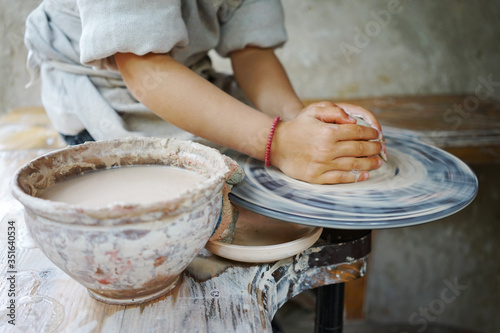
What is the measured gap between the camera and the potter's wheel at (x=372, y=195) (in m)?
0.71

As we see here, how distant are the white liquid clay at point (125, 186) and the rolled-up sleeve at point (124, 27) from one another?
250 millimetres

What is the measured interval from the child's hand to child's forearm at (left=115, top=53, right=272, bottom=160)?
48mm

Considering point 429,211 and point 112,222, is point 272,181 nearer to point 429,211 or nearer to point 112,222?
point 429,211

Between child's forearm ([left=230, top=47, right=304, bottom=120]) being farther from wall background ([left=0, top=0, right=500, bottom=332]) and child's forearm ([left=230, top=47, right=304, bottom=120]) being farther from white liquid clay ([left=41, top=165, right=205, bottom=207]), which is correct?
Result: wall background ([left=0, top=0, right=500, bottom=332])

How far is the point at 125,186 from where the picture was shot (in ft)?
2.17

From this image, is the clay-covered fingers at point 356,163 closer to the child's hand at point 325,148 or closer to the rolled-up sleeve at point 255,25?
the child's hand at point 325,148

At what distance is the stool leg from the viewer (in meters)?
0.91

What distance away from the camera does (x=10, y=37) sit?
6.52 ft

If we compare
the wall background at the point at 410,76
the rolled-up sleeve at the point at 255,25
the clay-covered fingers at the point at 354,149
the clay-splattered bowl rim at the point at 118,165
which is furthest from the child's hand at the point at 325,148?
the wall background at the point at 410,76

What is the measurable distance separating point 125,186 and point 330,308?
Result: 0.52 meters

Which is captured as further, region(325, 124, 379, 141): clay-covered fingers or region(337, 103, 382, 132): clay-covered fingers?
region(337, 103, 382, 132): clay-covered fingers

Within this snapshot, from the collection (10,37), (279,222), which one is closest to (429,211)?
(279,222)

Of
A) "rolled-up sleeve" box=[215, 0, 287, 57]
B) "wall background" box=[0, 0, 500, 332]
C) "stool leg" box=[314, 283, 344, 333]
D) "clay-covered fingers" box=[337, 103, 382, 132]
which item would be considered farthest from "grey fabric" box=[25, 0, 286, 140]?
"wall background" box=[0, 0, 500, 332]

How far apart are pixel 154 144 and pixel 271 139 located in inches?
10.0
